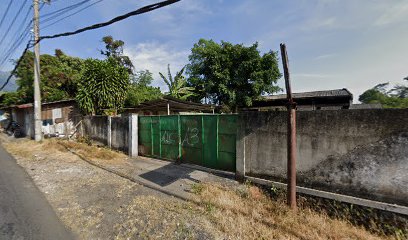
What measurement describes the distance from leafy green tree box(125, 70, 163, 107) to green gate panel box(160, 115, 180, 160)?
36.5 feet

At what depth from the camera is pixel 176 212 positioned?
465 cm

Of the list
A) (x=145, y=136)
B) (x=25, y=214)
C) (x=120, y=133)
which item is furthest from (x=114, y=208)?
(x=120, y=133)

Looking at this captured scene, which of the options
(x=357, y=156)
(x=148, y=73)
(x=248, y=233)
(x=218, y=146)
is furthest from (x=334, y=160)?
(x=148, y=73)

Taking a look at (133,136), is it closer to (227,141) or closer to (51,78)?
(227,141)

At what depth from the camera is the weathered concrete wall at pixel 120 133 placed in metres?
10.9

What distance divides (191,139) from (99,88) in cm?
1009

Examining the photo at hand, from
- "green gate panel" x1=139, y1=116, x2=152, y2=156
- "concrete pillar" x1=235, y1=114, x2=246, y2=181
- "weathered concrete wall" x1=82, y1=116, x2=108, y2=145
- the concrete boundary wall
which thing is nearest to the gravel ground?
"concrete pillar" x1=235, y1=114, x2=246, y2=181

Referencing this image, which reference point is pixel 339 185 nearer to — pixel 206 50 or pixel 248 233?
pixel 248 233

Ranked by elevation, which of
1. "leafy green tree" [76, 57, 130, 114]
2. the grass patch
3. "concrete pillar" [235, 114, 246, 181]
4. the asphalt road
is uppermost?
"leafy green tree" [76, 57, 130, 114]

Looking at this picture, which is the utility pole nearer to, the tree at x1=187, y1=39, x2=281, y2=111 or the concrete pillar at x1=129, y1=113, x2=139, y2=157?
the concrete pillar at x1=129, y1=113, x2=139, y2=157

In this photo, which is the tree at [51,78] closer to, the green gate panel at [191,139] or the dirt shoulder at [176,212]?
the green gate panel at [191,139]

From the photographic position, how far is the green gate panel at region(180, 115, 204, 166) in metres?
7.83

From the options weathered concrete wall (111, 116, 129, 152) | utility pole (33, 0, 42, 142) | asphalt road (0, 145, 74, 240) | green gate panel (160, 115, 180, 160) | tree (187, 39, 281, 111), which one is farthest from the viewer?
tree (187, 39, 281, 111)

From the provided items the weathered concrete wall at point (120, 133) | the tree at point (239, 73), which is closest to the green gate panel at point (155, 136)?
the weathered concrete wall at point (120, 133)
